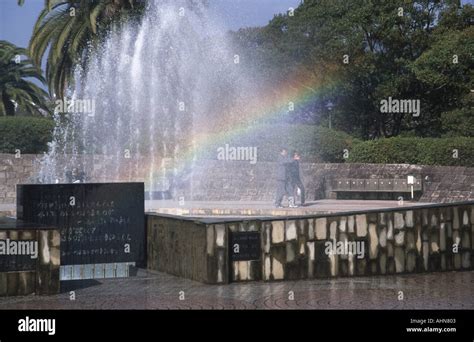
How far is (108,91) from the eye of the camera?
3050 centimetres

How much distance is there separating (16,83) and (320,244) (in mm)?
39501

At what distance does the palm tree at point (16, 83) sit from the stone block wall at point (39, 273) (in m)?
37.8

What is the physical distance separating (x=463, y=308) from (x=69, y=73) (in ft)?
100

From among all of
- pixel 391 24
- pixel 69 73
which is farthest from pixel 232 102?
pixel 391 24

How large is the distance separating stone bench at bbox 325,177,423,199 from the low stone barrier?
1288cm

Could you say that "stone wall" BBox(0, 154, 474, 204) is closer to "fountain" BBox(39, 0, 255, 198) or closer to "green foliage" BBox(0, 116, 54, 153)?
"fountain" BBox(39, 0, 255, 198)

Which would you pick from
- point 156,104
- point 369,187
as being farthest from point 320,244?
point 156,104

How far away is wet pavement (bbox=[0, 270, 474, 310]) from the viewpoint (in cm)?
852

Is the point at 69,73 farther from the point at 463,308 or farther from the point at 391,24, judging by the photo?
the point at 463,308

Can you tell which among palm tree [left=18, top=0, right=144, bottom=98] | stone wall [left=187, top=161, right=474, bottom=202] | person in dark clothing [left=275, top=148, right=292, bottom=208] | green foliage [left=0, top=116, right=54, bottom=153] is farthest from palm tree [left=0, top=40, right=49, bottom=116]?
person in dark clothing [left=275, top=148, right=292, bottom=208]

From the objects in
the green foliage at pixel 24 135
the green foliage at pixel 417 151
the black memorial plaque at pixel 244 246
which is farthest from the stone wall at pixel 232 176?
the black memorial plaque at pixel 244 246

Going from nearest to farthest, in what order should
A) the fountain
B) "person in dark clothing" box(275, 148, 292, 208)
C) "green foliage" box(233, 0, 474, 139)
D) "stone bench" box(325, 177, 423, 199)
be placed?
"person in dark clothing" box(275, 148, 292, 208), "stone bench" box(325, 177, 423, 199), the fountain, "green foliage" box(233, 0, 474, 139)

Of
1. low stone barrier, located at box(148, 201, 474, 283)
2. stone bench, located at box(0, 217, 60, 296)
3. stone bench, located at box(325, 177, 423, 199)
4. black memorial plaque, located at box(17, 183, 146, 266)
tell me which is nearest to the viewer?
stone bench, located at box(0, 217, 60, 296)

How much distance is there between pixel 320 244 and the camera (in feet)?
34.6
